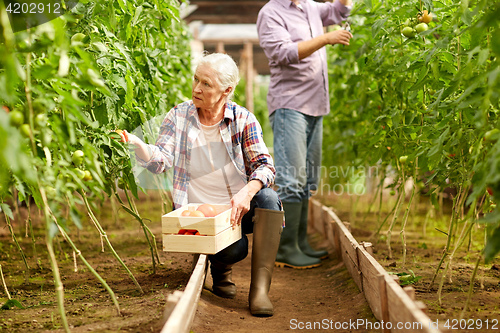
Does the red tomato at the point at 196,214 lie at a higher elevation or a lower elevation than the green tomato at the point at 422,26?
lower

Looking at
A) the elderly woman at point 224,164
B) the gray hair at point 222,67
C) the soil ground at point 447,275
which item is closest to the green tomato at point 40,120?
the elderly woman at point 224,164

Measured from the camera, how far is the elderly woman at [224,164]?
1864 mm

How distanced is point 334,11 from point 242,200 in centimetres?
164

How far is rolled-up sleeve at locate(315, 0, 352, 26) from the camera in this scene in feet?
9.35

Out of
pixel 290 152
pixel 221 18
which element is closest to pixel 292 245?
pixel 290 152

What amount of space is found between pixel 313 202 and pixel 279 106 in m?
1.34

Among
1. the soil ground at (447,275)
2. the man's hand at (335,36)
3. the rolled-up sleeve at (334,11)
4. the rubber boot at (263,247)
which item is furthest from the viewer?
the rolled-up sleeve at (334,11)

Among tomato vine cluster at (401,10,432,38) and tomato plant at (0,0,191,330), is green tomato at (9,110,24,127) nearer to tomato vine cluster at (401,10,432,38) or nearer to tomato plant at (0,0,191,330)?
tomato plant at (0,0,191,330)

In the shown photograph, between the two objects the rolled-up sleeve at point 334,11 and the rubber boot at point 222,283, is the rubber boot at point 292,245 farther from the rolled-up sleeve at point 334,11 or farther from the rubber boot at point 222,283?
the rolled-up sleeve at point 334,11

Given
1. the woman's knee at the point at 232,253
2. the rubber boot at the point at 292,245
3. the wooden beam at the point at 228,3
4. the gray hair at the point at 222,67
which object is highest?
the wooden beam at the point at 228,3

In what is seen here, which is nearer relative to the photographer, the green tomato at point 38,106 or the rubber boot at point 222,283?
the green tomato at point 38,106

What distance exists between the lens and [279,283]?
2.40 m

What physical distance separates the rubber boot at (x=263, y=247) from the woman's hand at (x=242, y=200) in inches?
3.4

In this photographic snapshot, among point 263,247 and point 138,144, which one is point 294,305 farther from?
point 138,144
